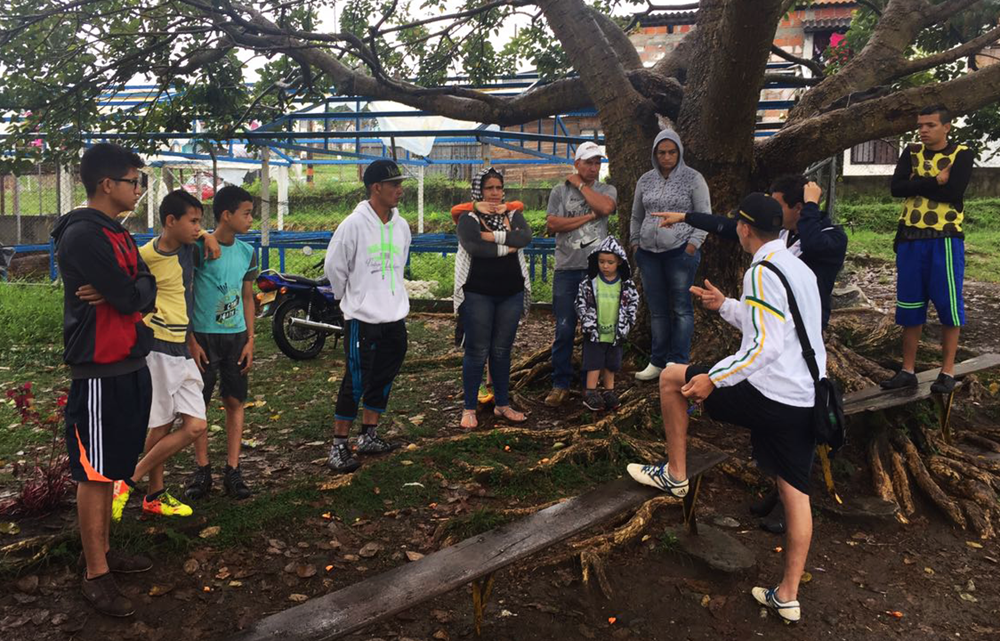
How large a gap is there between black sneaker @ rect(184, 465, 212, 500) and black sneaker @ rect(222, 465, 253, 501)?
0.10 meters

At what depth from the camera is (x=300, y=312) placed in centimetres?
877

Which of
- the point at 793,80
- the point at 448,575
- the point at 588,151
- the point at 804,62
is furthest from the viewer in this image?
the point at 793,80

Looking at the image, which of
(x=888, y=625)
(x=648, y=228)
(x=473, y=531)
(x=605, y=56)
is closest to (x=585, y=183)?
(x=648, y=228)

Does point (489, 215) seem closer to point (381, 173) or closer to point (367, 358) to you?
point (381, 173)

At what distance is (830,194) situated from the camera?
369 inches

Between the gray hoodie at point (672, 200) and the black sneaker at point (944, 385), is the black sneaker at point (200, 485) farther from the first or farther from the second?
the black sneaker at point (944, 385)

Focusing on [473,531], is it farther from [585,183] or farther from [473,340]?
[585,183]

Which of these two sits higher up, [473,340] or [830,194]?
[830,194]

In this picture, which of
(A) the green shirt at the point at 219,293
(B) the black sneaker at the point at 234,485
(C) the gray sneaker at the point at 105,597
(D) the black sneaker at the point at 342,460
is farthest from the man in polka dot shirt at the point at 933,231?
(C) the gray sneaker at the point at 105,597

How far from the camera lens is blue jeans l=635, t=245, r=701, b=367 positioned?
5.89 m

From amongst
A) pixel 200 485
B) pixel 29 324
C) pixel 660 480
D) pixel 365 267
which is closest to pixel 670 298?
pixel 660 480

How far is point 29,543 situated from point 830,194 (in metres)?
8.73

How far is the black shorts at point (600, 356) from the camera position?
6.01 metres

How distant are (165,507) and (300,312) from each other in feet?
15.6
